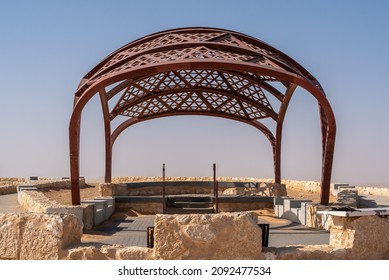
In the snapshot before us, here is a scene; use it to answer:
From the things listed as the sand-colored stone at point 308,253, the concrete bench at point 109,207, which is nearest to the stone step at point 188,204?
the concrete bench at point 109,207

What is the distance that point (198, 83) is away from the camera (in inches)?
889

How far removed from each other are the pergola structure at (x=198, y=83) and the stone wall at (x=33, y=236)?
917cm

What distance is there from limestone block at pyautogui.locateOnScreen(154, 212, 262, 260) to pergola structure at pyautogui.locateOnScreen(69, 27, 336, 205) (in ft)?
32.4

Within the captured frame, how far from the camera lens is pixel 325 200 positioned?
50.7 ft

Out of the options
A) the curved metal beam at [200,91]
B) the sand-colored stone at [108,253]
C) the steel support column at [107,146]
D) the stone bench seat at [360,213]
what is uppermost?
the curved metal beam at [200,91]

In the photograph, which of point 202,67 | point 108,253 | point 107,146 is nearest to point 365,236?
point 108,253

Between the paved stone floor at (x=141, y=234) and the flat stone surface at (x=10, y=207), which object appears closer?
the paved stone floor at (x=141, y=234)

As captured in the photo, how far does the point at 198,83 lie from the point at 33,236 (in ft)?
58.5

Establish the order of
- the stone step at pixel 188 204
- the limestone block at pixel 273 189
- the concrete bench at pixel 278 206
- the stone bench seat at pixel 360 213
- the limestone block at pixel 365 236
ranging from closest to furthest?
the stone bench seat at pixel 360 213 → the limestone block at pixel 365 236 → the concrete bench at pixel 278 206 → the stone step at pixel 188 204 → the limestone block at pixel 273 189

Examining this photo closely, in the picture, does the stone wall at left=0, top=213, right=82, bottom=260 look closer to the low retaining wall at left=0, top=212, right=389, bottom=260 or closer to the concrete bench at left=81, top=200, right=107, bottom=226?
the low retaining wall at left=0, top=212, right=389, bottom=260

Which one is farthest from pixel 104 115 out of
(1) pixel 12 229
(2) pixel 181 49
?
(1) pixel 12 229

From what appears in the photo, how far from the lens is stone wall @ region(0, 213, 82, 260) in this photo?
5.41 metres

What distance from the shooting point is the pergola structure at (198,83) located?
1477 centimetres

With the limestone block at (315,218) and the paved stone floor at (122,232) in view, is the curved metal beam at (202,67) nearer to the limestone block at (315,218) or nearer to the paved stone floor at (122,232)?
the limestone block at (315,218)
